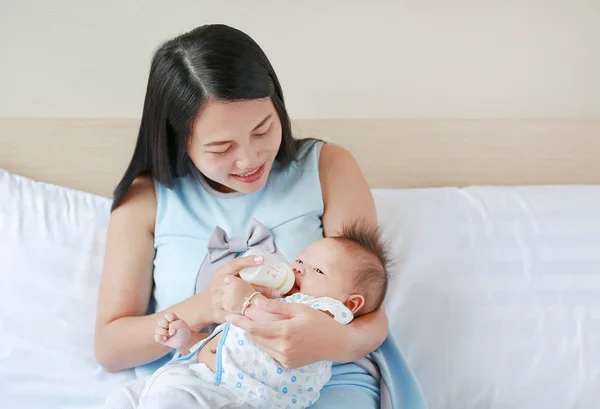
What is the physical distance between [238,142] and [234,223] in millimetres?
260

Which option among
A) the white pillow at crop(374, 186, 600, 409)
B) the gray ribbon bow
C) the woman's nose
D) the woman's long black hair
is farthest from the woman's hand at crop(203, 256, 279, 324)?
the white pillow at crop(374, 186, 600, 409)

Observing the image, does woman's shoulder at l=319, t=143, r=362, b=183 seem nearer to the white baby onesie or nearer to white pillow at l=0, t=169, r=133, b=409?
the white baby onesie

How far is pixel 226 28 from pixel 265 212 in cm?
43

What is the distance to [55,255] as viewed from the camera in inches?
71.2

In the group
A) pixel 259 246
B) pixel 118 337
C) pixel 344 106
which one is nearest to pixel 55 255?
pixel 118 337

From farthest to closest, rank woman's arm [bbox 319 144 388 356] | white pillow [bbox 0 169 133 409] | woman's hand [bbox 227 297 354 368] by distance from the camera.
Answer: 1. white pillow [bbox 0 169 133 409]
2. woman's arm [bbox 319 144 388 356]
3. woman's hand [bbox 227 297 354 368]

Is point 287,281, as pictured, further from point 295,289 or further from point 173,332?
point 173,332

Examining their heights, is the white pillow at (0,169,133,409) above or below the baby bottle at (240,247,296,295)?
below

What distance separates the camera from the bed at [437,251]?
1.65m

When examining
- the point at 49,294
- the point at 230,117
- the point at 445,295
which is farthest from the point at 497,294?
the point at 49,294

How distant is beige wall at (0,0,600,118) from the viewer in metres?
2.10

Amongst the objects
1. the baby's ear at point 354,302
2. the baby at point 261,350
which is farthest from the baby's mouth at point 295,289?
the baby's ear at point 354,302

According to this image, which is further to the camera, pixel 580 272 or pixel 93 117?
pixel 93 117

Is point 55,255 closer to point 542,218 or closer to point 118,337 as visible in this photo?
point 118,337
